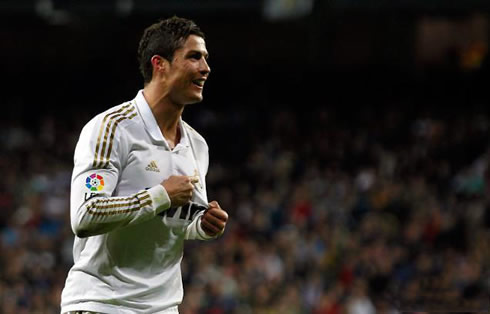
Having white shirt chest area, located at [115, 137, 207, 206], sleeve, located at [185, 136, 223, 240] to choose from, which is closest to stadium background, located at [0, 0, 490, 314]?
sleeve, located at [185, 136, 223, 240]

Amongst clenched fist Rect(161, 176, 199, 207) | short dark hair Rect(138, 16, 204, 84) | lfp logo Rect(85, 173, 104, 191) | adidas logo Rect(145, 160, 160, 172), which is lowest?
clenched fist Rect(161, 176, 199, 207)

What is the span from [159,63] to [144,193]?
609 mm

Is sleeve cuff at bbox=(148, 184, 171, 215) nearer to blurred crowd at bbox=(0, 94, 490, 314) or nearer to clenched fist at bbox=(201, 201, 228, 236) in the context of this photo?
clenched fist at bbox=(201, 201, 228, 236)

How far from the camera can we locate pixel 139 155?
136 inches

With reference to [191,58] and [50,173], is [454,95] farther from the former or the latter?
[191,58]

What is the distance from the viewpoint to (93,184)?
3246 millimetres

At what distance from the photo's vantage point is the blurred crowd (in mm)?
10305

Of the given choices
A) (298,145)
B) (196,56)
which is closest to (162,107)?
(196,56)

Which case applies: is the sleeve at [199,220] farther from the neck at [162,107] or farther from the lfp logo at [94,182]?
the lfp logo at [94,182]

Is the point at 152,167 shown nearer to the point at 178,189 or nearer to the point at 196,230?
the point at 178,189

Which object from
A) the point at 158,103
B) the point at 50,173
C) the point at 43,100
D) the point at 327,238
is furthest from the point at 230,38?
the point at 158,103

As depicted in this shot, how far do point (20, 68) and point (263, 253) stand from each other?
30.0 feet

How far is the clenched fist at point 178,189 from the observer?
3.36 metres

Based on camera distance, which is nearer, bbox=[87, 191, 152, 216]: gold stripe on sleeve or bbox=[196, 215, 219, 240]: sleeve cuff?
bbox=[87, 191, 152, 216]: gold stripe on sleeve
